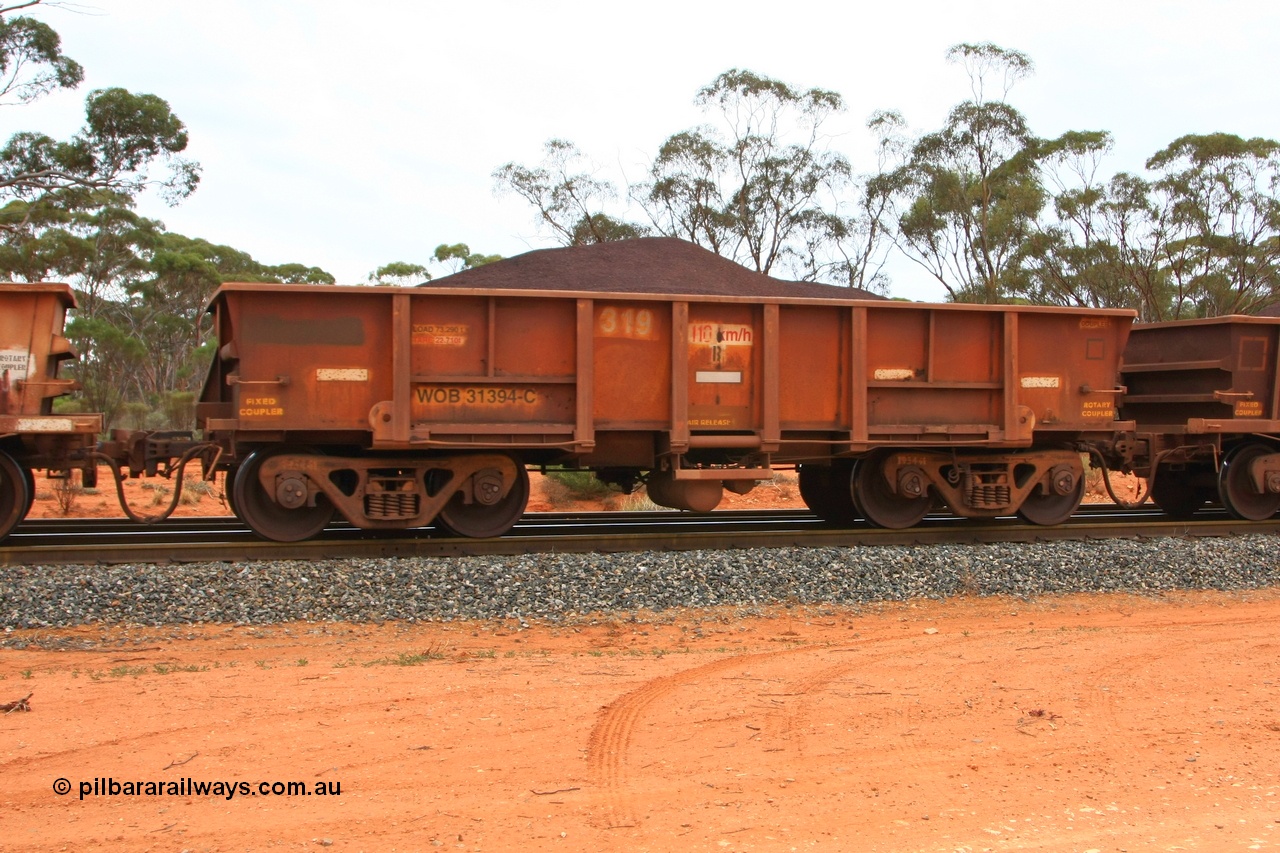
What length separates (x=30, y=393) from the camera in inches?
346

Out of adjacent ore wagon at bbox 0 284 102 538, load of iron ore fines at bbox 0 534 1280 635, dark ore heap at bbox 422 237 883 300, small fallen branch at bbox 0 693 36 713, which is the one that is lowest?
small fallen branch at bbox 0 693 36 713

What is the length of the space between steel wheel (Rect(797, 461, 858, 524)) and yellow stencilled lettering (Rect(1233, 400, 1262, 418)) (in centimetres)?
440

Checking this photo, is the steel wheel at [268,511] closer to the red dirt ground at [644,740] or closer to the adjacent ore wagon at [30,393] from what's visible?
the adjacent ore wagon at [30,393]

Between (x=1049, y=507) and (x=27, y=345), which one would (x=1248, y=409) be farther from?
(x=27, y=345)

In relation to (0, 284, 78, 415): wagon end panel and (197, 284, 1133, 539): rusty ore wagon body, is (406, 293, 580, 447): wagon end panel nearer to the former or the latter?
(197, 284, 1133, 539): rusty ore wagon body

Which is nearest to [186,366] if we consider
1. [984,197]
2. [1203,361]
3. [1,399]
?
[984,197]

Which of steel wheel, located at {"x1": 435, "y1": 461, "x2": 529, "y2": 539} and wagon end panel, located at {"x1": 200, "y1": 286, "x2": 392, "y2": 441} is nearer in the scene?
wagon end panel, located at {"x1": 200, "y1": 286, "x2": 392, "y2": 441}

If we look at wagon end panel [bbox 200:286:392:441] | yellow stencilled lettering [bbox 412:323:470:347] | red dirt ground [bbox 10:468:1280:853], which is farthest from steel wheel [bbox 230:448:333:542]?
red dirt ground [bbox 10:468:1280:853]

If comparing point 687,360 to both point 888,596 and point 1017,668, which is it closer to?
point 888,596

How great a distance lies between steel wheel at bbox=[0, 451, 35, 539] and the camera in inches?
346

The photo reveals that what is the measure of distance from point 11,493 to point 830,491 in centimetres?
793

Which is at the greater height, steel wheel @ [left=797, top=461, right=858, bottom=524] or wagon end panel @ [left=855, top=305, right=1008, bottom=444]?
wagon end panel @ [left=855, top=305, right=1008, bottom=444]

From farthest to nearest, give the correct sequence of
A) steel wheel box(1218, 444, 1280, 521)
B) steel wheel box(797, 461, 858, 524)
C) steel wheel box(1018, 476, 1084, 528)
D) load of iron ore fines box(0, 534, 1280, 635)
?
steel wheel box(1218, 444, 1280, 521) < steel wheel box(797, 461, 858, 524) < steel wheel box(1018, 476, 1084, 528) < load of iron ore fines box(0, 534, 1280, 635)

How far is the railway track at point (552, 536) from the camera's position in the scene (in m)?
8.59
